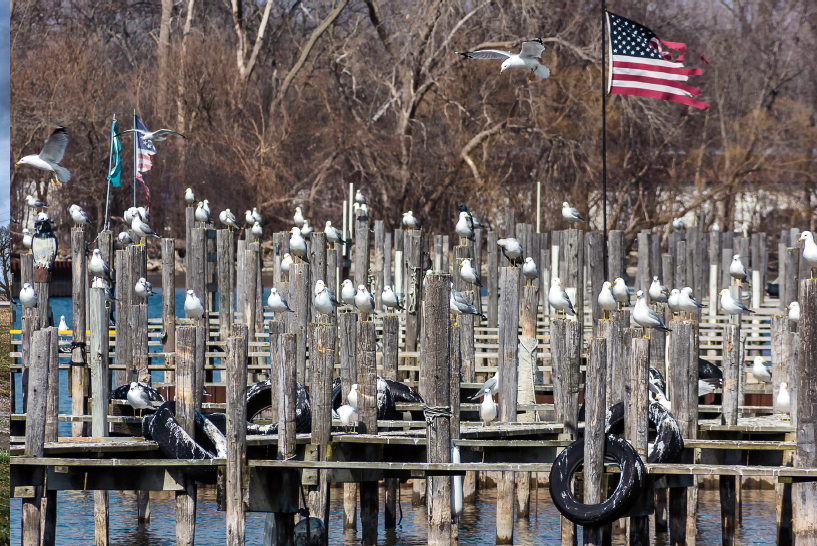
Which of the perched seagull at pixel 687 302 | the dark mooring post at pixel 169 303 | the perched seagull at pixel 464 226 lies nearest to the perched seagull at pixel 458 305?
the perched seagull at pixel 687 302

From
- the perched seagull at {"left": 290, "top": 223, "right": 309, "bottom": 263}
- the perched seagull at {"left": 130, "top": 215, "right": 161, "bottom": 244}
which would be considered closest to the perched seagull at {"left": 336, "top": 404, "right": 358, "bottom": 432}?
the perched seagull at {"left": 290, "top": 223, "right": 309, "bottom": 263}

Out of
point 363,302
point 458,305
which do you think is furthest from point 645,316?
point 363,302

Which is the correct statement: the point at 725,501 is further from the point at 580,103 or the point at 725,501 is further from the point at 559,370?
the point at 580,103

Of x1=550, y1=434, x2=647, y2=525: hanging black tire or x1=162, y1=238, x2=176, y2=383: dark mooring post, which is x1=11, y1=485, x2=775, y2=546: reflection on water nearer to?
x1=162, y1=238, x2=176, y2=383: dark mooring post

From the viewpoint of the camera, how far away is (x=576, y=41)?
4284 cm

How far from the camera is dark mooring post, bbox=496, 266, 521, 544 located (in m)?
14.7

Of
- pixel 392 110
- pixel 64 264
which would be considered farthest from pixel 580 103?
pixel 64 264

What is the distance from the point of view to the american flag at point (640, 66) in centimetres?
1686

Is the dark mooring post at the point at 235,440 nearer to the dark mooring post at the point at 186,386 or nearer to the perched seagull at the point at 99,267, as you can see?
the dark mooring post at the point at 186,386

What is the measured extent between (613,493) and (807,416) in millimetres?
1739

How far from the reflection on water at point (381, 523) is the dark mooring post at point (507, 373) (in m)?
1.24

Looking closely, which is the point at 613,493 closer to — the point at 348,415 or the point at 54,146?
the point at 348,415

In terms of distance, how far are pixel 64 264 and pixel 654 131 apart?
60.2ft

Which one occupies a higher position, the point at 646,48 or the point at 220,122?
the point at 220,122
